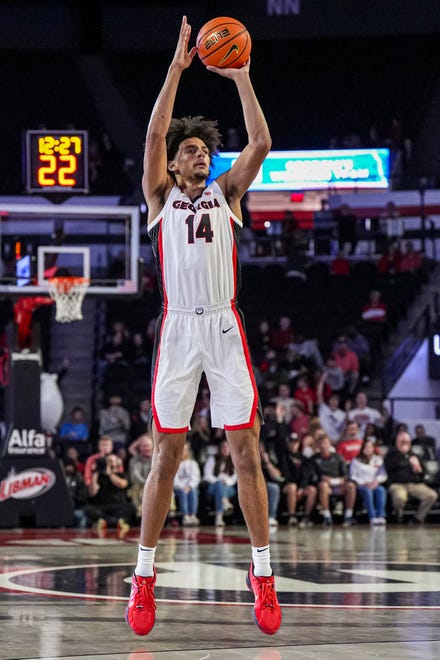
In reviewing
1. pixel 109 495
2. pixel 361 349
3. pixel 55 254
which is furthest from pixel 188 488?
pixel 361 349

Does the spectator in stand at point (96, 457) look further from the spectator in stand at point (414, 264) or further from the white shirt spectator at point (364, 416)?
the spectator in stand at point (414, 264)

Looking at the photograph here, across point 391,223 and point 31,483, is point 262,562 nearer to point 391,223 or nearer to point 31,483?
point 31,483

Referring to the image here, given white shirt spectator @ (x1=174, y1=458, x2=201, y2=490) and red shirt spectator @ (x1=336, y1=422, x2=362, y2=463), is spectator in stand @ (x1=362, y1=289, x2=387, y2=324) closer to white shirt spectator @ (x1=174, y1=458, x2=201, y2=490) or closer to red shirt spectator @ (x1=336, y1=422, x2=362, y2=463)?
red shirt spectator @ (x1=336, y1=422, x2=362, y2=463)

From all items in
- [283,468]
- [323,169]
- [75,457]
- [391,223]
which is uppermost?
[323,169]

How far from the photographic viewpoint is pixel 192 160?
6.21 metres

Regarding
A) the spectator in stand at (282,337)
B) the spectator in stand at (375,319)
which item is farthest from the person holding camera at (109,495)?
the spectator in stand at (375,319)

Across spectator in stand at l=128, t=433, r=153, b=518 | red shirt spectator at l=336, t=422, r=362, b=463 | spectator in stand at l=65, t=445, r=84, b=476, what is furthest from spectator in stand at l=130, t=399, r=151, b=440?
red shirt spectator at l=336, t=422, r=362, b=463

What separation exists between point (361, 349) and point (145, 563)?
16280mm

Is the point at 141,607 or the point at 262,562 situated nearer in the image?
the point at 141,607

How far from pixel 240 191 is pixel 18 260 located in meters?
9.12

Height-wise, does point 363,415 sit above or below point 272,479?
above

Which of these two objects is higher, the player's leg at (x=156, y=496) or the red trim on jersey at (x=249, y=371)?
the red trim on jersey at (x=249, y=371)

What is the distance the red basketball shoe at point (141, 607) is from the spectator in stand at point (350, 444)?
1159cm

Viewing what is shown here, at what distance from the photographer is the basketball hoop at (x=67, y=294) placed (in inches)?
573
